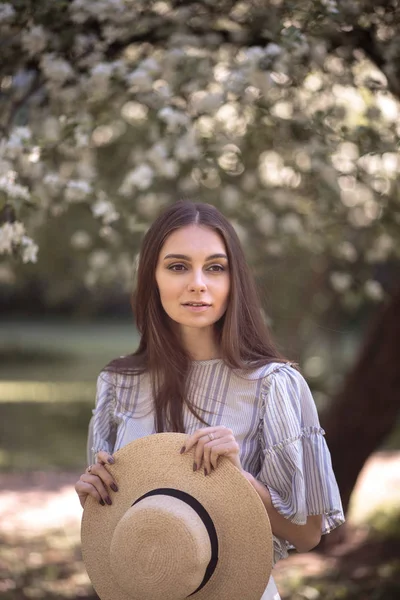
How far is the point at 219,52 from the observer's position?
4117 millimetres

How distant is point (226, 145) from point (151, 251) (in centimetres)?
153

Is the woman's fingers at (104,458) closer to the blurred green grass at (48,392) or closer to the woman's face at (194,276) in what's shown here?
the woman's face at (194,276)

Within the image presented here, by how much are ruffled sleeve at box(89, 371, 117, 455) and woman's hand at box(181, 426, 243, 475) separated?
0.46 metres

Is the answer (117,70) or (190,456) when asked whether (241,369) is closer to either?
(190,456)

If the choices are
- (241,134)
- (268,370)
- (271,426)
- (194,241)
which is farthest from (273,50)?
(271,426)

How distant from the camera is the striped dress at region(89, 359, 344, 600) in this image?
2193mm

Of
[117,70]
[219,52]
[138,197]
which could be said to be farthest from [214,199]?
[117,70]

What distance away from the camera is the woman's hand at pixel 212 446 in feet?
6.76

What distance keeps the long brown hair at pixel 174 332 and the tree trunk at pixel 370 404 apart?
3.07 meters

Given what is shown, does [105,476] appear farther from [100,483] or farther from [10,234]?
[10,234]

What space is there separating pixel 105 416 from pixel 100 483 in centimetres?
32

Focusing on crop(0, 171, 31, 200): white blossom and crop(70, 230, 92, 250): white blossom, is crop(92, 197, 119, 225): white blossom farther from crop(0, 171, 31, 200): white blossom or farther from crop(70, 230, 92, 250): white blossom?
crop(70, 230, 92, 250): white blossom

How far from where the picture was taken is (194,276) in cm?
231

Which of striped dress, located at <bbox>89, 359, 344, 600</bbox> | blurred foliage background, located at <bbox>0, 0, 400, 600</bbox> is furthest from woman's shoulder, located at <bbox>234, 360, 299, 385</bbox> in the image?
blurred foliage background, located at <bbox>0, 0, 400, 600</bbox>
